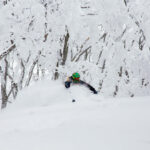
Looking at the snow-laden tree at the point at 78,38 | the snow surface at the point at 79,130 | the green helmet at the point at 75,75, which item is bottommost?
the snow surface at the point at 79,130

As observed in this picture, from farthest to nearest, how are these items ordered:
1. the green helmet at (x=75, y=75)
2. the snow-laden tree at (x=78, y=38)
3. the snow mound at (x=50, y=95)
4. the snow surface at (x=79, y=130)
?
the snow-laden tree at (x=78, y=38) → the green helmet at (x=75, y=75) → the snow mound at (x=50, y=95) → the snow surface at (x=79, y=130)

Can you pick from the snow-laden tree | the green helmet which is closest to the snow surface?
the green helmet

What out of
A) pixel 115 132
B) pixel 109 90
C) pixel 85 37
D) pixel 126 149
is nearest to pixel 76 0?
pixel 85 37

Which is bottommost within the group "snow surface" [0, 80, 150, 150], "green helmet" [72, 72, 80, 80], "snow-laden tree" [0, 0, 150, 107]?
"snow surface" [0, 80, 150, 150]

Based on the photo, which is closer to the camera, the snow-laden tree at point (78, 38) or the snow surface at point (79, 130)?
the snow surface at point (79, 130)

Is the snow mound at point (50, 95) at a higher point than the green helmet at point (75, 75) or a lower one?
lower

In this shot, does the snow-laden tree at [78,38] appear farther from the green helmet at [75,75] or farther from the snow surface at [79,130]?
the snow surface at [79,130]

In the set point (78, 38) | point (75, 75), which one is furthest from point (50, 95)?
point (78, 38)

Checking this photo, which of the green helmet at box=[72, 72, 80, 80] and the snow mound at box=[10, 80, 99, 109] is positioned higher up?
the green helmet at box=[72, 72, 80, 80]

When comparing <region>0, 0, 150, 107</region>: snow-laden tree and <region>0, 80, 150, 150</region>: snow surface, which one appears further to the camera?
<region>0, 0, 150, 107</region>: snow-laden tree

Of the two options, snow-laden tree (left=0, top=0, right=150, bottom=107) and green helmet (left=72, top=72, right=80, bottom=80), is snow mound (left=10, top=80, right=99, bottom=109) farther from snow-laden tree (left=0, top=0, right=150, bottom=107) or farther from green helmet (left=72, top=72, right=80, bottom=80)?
snow-laden tree (left=0, top=0, right=150, bottom=107)

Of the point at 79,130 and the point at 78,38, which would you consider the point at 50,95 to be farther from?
the point at 78,38

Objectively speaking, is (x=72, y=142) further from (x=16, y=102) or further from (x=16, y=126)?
(x=16, y=102)

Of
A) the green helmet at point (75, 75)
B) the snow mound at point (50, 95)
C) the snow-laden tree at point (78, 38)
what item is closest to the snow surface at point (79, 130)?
the snow mound at point (50, 95)
